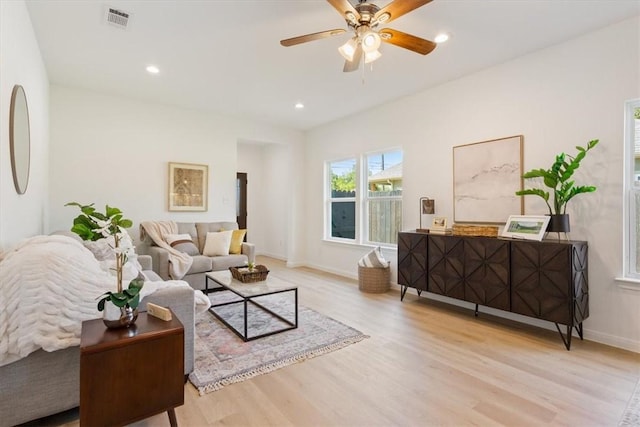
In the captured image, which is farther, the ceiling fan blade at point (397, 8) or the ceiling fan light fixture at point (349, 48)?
the ceiling fan light fixture at point (349, 48)

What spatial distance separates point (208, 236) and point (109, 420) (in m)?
3.36

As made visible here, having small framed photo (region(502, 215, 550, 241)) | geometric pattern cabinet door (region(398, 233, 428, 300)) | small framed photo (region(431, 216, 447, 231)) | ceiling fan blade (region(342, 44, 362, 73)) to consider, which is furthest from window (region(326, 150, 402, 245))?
ceiling fan blade (region(342, 44, 362, 73))

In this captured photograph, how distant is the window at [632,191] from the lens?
104 inches

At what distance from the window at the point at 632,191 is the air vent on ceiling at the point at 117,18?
13.9 feet

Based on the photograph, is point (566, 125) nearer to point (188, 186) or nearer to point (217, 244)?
point (217, 244)

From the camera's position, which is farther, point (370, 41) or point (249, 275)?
point (249, 275)

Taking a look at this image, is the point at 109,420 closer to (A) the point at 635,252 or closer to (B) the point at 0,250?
(B) the point at 0,250

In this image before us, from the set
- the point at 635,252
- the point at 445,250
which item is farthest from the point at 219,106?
the point at 635,252

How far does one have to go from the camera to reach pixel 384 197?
4887 mm

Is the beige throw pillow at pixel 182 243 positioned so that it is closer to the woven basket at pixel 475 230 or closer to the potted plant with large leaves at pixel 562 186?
the woven basket at pixel 475 230

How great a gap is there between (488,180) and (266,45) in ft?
8.95

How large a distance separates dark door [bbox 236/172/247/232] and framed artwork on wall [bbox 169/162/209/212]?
222cm

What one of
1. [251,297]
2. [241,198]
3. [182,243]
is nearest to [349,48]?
[251,297]

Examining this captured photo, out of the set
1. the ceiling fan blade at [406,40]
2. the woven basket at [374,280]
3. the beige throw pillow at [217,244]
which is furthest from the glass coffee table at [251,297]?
the ceiling fan blade at [406,40]
